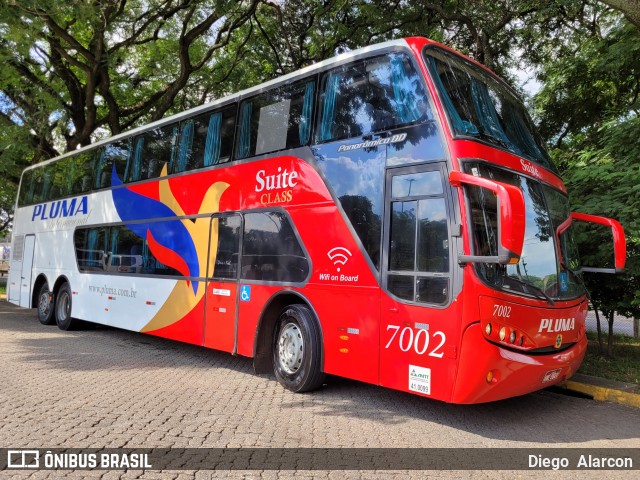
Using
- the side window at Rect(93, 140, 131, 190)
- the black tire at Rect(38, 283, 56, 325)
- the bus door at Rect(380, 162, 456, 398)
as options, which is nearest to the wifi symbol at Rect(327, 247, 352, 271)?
the bus door at Rect(380, 162, 456, 398)

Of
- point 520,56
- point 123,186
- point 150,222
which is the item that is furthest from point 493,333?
point 520,56

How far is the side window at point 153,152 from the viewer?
961cm

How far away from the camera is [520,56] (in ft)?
48.5

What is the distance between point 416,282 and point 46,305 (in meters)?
11.3

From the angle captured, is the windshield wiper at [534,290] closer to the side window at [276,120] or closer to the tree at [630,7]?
the side window at [276,120]

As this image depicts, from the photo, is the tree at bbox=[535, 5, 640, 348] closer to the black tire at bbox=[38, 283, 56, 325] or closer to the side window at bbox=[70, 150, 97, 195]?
the side window at bbox=[70, 150, 97, 195]

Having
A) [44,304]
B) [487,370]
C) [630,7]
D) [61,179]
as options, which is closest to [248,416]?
[487,370]

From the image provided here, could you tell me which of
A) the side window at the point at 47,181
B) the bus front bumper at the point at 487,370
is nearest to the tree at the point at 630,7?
the bus front bumper at the point at 487,370

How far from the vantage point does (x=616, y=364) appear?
27.6 feet

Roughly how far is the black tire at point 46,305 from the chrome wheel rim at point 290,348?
8.50m

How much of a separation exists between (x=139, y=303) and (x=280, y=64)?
1038cm

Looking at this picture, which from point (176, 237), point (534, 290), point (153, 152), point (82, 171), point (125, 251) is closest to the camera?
point (534, 290)

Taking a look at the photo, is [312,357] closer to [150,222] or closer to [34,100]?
[150,222]

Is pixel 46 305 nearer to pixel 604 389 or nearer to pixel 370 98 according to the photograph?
pixel 370 98
